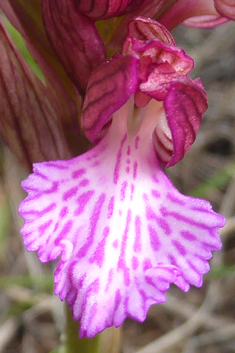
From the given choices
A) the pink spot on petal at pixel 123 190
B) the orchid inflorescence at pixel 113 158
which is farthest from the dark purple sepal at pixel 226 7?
the pink spot on petal at pixel 123 190

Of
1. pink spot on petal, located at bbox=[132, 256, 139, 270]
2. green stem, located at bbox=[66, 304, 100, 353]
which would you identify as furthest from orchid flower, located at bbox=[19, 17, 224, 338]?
green stem, located at bbox=[66, 304, 100, 353]

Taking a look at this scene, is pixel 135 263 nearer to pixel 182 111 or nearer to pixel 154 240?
pixel 154 240

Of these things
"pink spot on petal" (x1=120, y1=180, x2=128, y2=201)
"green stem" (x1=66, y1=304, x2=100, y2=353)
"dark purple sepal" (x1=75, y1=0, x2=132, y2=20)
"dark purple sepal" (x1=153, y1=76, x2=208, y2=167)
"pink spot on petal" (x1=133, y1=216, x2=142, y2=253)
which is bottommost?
"green stem" (x1=66, y1=304, x2=100, y2=353)

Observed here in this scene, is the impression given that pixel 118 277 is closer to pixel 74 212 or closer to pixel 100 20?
pixel 74 212

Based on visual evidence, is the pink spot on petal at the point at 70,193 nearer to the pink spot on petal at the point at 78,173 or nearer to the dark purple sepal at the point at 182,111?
the pink spot on petal at the point at 78,173

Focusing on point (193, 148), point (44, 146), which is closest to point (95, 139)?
point (44, 146)

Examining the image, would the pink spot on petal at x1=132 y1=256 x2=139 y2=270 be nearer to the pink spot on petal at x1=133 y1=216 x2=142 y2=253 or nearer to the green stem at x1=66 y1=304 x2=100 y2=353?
the pink spot on petal at x1=133 y1=216 x2=142 y2=253
